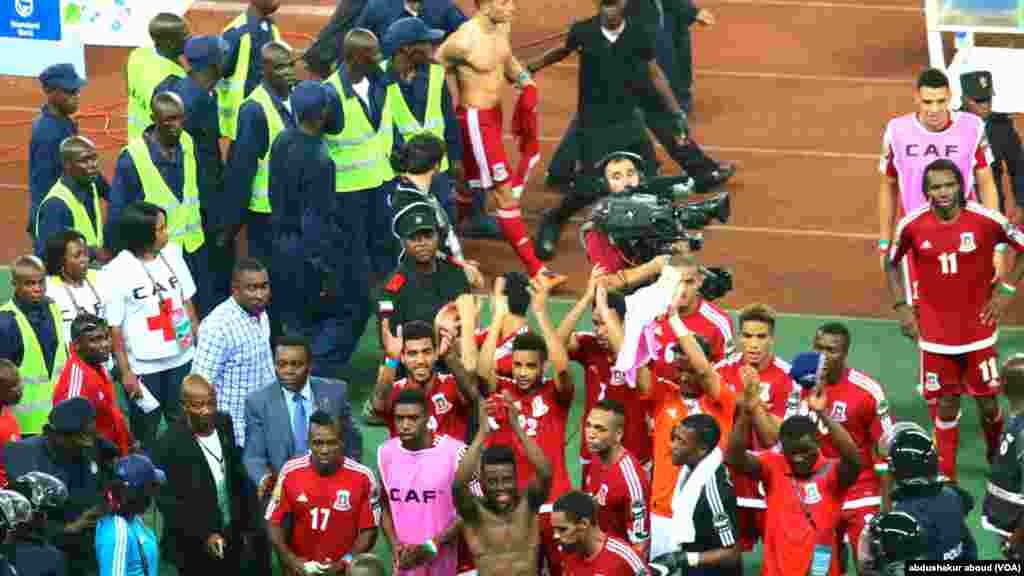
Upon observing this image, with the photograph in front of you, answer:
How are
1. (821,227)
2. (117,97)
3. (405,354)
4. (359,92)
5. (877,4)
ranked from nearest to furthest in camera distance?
(405,354), (359,92), (821,227), (117,97), (877,4)

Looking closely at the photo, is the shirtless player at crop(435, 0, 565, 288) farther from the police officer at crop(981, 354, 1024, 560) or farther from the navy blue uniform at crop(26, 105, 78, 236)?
the police officer at crop(981, 354, 1024, 560)

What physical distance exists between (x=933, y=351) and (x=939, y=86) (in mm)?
1738

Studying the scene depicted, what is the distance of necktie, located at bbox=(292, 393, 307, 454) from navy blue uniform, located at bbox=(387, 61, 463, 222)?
369cm

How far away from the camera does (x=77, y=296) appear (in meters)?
12.7

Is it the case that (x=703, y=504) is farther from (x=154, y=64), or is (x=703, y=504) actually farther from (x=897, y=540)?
(x=154, y=64)

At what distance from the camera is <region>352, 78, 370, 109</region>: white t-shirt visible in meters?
15.1

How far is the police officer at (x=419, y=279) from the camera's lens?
39.9ft

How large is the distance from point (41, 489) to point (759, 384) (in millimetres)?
3500

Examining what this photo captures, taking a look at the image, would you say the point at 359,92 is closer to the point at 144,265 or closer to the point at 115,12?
the point at 144,265

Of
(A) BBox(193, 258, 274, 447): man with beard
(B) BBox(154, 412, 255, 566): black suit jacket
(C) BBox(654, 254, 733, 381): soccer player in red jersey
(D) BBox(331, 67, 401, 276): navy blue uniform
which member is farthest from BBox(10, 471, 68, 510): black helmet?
(D) BBox(331, 67, 401, 276): navy blue uniform

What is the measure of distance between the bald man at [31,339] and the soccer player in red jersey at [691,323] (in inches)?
128

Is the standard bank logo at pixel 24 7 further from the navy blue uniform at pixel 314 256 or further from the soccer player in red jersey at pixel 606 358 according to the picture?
the soccer player in red jersey at pixel 606 358

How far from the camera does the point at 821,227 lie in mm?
17828

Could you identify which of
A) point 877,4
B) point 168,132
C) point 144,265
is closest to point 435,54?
point 168,132
